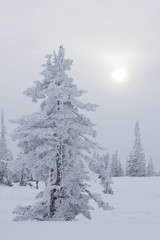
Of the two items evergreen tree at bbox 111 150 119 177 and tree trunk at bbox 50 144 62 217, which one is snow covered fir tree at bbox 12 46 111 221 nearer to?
tree trunk at bbox 50 144 62 217

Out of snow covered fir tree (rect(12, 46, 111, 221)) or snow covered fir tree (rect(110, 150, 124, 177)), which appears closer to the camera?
snow covered fir tree (rect(12, 46, 111, 221))

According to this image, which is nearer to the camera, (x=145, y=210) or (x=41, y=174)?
(x=41, y=174)

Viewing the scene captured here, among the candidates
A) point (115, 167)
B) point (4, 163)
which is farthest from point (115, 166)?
point (4, 163)

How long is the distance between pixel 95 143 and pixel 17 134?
10.7ft

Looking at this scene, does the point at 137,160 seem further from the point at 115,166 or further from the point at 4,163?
the point at 4,163

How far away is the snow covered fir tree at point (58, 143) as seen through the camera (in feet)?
39.3

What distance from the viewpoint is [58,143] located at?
11891mm

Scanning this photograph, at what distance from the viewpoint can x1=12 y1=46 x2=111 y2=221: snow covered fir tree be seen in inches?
472

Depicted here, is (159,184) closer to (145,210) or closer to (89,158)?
(145,210)

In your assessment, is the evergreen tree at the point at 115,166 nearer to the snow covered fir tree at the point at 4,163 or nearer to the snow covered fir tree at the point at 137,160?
the snow covered fir tree at the point at 137,160

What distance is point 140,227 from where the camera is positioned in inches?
332

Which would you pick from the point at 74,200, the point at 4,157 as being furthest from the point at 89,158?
the point at 4,157

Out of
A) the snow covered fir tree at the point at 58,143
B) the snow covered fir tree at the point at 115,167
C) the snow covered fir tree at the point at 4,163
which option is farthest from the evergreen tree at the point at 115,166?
the snow covered fir tree at the point at 58,143

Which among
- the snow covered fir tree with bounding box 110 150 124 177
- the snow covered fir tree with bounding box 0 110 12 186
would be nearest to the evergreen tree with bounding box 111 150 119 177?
the snow covered fir tree with bounding box 110 150 124 177
